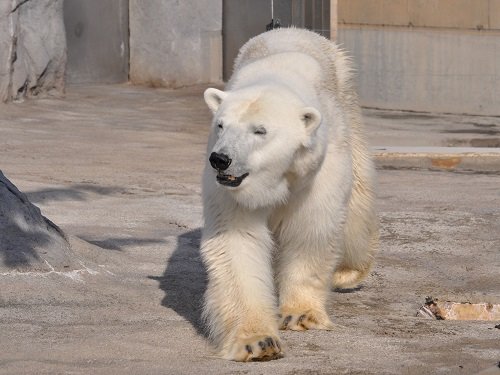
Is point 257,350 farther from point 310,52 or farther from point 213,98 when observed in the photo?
point 310,52

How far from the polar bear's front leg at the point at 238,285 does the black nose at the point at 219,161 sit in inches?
15.3

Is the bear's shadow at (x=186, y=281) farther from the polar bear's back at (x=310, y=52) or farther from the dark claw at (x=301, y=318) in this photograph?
the polar bear's back at (x=310, y=52)

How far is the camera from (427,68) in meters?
13.4

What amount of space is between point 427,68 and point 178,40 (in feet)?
11.8

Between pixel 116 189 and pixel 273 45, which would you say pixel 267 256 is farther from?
pixel 116 189

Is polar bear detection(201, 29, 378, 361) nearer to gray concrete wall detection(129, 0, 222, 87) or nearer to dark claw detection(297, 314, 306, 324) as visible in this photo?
dark claw detection(297, 314, 306, 324)

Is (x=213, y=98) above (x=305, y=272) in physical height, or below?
above

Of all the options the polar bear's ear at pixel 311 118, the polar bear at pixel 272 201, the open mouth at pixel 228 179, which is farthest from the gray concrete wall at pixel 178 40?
the open mouth at pixel 228 179

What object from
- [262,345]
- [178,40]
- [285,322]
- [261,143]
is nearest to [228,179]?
[261,143]

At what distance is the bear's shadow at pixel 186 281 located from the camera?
542 centimetres

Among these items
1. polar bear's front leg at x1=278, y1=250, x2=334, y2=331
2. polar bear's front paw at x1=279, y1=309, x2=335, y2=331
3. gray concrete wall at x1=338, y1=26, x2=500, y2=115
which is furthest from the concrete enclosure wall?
polar bear's front paw at x1=279, y1=309, x2=335, y2=331

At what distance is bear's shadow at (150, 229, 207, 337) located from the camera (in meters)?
5.42

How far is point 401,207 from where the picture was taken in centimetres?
845

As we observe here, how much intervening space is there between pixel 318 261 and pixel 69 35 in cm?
1046
